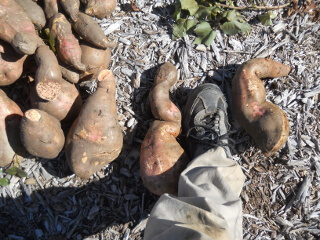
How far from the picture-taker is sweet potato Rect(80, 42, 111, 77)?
1.79 m

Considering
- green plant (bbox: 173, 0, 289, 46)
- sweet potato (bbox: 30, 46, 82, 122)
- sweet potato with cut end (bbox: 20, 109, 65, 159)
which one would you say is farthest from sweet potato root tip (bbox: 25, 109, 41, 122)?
green plant (bbox: 173, 0, 289, 46)

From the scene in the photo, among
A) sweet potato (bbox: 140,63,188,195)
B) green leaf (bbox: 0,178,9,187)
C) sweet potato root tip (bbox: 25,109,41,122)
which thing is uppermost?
sweet potato root tip (bbox: 25,109,41,122)

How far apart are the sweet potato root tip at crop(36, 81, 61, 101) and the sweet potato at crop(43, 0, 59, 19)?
40 centimetres

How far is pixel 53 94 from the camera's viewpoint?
5.39 feet

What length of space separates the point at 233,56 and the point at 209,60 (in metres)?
0.16

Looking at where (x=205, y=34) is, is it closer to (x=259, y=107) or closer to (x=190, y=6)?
(x=190, y=6)

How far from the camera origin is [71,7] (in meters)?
1.72

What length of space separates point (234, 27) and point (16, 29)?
49.0 inches

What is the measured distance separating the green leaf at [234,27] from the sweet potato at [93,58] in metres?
0.75

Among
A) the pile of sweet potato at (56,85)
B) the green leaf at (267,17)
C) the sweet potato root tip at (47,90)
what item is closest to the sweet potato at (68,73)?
the pile of sweet potato at (56,85)

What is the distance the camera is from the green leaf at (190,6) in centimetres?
201

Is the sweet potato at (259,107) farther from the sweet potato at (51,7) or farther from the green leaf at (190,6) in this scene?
the sweet potato at (51,7)

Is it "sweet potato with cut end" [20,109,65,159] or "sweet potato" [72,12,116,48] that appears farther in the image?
"sweet potato" [72,12,116,48]

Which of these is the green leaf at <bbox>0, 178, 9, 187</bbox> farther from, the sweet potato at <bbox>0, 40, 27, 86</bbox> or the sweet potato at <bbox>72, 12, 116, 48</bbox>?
the sweet potato at <bbox>72, 12, 116, 48</bbox>
